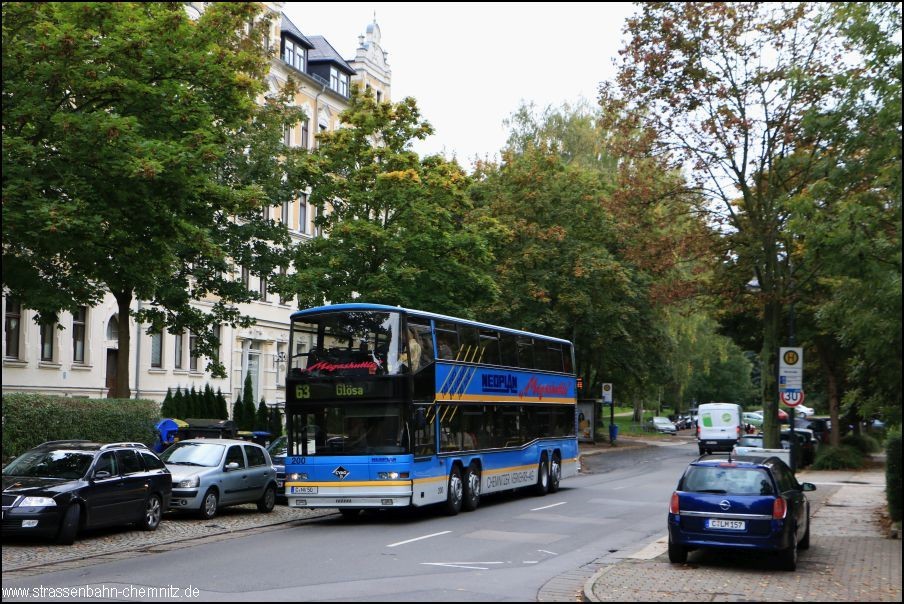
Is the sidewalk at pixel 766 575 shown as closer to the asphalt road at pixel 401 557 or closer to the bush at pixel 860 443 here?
the asphalt road at pixel 401 557

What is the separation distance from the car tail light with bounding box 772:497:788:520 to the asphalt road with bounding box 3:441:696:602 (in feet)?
9.82

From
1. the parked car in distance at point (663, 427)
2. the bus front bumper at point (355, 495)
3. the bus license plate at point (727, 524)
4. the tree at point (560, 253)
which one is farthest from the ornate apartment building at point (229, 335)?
the parked car in distance at point (663, 427)

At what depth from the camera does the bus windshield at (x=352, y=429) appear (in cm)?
1995

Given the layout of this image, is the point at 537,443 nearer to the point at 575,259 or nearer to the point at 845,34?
the point at 845,34

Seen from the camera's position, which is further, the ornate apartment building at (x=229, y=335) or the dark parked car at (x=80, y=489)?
the ornate apartment building at (x=229, y=335)

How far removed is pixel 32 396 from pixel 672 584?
1785 centimetres

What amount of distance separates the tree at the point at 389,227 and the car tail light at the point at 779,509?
17662mm

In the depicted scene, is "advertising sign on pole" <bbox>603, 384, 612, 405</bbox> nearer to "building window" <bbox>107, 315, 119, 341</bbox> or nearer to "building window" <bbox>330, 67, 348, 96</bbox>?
"building window" <bbox>330, 67, 348, 96</bbox>

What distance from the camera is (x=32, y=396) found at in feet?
81.9

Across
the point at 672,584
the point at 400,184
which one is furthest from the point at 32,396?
the point at 672,584

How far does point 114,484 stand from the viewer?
17.2 m

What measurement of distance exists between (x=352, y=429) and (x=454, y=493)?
10.7 ft

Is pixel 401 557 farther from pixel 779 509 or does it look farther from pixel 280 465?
pixel 280 465

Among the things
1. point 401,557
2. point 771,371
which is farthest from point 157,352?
point 401,557
